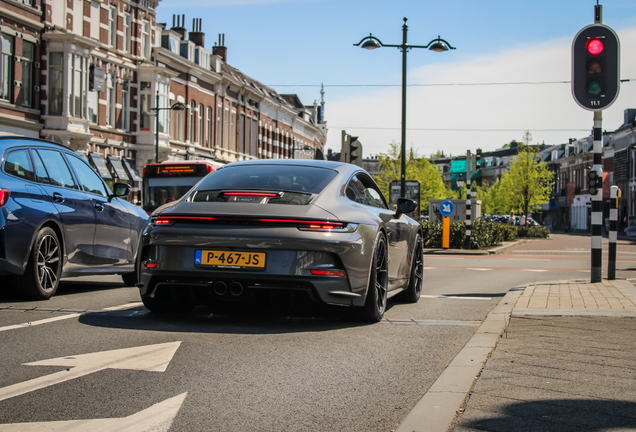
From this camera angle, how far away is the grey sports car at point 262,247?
6062 mm

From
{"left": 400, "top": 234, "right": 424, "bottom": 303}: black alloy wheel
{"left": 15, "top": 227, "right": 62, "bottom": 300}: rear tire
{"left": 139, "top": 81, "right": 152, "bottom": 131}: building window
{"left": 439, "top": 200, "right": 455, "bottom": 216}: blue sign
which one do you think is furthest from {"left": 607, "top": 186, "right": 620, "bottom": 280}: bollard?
{"left": 139, "top": 81, "right": 152, "bottom": 131}: building window

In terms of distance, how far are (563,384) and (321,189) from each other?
9.35 feet

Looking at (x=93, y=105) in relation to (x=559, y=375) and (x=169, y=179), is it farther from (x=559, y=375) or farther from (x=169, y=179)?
(x=559, y=375)

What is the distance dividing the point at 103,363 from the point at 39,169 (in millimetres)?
4230

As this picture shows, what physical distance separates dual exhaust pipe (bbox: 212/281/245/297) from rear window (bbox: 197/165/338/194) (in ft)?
2.86

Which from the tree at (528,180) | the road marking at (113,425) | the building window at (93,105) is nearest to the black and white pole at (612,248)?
the road marking at (113,425)

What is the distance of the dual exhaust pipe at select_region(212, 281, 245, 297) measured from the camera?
614 cm

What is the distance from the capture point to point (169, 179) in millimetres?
27562

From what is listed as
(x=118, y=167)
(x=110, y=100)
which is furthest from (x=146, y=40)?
(x=118, y=167)

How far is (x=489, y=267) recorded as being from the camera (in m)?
18.2

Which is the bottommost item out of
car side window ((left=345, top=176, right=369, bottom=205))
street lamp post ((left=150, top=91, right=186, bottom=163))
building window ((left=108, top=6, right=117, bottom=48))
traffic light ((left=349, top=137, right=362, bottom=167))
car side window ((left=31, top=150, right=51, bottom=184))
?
car side window ((left=345, top=176, right=369, bottom=205))

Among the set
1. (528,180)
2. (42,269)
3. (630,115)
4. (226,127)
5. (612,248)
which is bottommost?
(42,269)

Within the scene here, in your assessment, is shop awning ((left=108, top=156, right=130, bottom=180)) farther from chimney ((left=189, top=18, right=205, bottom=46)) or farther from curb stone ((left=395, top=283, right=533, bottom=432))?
curb stone ((left=395, top=283, right=533, bottom=432))

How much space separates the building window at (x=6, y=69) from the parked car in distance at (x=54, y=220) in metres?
24.8
